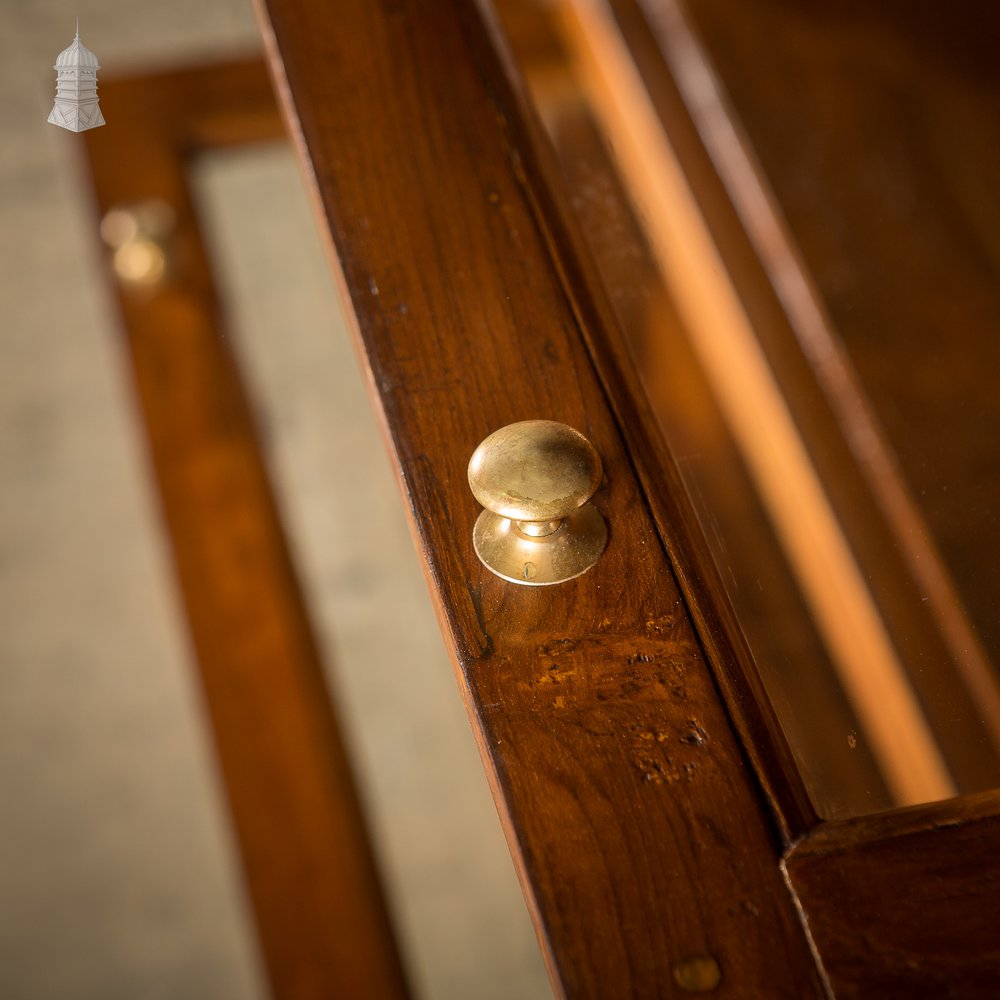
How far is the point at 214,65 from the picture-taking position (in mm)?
1058

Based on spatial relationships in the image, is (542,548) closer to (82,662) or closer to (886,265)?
(886,265)

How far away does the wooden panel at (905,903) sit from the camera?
257mm

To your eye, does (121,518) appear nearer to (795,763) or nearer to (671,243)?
(671,243)

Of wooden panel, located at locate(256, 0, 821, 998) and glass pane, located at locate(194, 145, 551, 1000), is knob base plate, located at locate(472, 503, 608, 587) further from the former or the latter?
glass pane, located at locate(194, 145, 551, 1000)

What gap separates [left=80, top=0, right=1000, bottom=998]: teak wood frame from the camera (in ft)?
0.86

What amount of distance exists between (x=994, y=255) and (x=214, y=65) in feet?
2.72

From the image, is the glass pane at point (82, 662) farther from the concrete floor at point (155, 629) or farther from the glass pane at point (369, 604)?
A: the glass pane at point (369, 604)

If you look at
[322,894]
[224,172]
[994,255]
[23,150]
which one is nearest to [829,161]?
[994,255]

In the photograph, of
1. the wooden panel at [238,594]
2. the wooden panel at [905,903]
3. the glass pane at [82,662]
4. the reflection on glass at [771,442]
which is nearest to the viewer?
the wooden panel at [905,903]

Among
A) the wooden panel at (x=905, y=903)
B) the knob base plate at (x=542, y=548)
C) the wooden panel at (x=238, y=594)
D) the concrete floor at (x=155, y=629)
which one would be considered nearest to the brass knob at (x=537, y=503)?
the knob base plate at (x=542, y=548)

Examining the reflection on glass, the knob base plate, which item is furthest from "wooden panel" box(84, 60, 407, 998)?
the knob base plate

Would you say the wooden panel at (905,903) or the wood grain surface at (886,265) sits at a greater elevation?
the wood grain surface at (886,265)

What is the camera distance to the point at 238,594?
0.97m

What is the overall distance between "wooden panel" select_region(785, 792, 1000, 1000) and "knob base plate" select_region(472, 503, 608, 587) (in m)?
0.11
